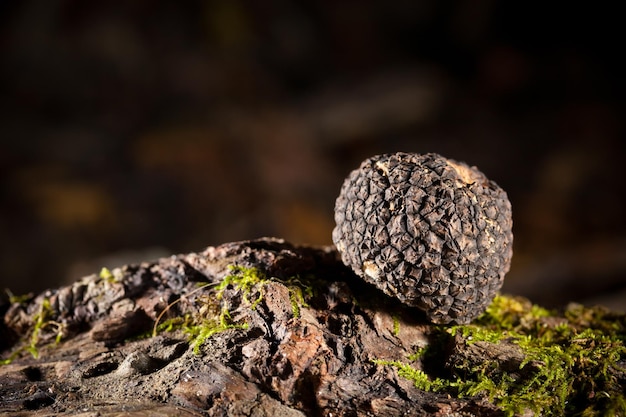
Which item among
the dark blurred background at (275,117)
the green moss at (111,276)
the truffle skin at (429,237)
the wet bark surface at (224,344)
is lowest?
the wet bark surface at (224,344)

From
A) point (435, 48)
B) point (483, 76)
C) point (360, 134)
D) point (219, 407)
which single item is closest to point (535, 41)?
point (483, 76)

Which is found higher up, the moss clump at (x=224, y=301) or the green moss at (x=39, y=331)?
the moss clump at (x=224, y=301)

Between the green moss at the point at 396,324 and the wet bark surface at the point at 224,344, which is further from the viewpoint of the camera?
the green moss at the point at 396,324

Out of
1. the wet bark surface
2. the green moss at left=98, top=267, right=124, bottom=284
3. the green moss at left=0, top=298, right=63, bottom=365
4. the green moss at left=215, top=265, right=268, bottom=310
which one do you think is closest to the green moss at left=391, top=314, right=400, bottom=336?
the wet bark surface

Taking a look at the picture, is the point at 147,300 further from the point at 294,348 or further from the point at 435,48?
the point at 435,48

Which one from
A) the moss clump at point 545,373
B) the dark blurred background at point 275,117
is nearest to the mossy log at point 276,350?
the moss clump at point 545,373

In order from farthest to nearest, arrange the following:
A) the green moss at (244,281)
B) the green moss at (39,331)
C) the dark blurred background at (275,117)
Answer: the dark blurred background at (275,117) → the green moss at (39,331) → the green moss at (244,281)

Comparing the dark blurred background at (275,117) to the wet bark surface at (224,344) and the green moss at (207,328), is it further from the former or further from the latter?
the green moss at (207,328)
